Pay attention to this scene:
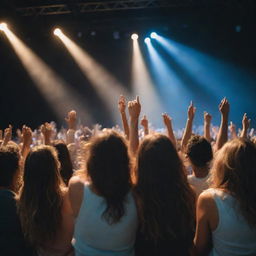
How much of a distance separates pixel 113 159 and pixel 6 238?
84cm

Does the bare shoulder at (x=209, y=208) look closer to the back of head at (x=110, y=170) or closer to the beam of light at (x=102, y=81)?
the back of head at (x=110, y=170)

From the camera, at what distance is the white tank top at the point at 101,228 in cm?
167

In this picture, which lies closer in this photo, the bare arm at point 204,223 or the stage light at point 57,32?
the bare arm at point 204,223

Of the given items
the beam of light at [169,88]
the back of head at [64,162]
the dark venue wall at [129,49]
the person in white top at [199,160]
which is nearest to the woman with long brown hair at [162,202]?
the person in white top at [199,160]

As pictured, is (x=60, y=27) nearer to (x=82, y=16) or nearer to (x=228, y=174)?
(x=82, y=16)

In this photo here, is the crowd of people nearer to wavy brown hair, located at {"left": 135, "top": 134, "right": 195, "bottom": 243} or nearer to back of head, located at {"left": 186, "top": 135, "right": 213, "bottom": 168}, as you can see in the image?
wavy brown hair, located at {"left": 135, "top": 134, "right": 195, "bottom": 243}

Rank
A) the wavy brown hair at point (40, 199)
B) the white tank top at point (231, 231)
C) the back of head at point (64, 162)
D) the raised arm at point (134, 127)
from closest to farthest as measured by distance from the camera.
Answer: the white tank top at point (231, 231) < the wavy brown hair at point (40, 199) < the raised arm at point (134, 127) < the back of head at point (64, 162)

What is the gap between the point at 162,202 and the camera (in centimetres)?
169

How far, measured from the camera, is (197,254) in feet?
5.86

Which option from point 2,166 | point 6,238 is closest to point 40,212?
point 6,238

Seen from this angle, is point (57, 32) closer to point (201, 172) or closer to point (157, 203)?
point (201, 172)

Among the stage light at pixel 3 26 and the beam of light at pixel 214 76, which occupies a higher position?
the stage light at pixel 3 26

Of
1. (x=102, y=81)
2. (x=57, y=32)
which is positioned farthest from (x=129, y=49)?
(x=57, y=32)

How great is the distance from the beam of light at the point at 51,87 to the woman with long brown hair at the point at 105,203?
9.04 m
